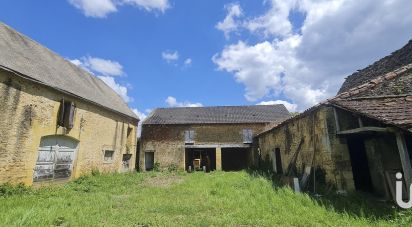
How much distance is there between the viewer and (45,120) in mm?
11695

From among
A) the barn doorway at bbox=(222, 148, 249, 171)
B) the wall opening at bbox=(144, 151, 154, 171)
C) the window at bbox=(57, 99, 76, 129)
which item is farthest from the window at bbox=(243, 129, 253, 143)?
the window at bbox=(57, 99, 76, 129)

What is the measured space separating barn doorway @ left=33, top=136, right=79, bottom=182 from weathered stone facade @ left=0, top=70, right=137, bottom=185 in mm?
272

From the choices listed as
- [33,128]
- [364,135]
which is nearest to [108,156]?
[33,128]

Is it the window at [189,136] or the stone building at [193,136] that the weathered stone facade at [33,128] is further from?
the window at [189,136]

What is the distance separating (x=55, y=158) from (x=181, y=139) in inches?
493

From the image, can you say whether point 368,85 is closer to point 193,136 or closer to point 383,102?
point 383,102

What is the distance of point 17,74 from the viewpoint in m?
10.3

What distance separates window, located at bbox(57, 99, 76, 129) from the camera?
12.6m

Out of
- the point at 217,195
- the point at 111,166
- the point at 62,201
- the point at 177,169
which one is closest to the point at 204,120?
the point at 177,169

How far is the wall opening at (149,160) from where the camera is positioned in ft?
78.9

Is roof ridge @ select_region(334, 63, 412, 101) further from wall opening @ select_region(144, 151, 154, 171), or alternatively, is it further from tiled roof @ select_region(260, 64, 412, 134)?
wall opening @ select_region(144, 151, 154, 171)

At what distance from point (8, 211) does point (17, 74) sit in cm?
592

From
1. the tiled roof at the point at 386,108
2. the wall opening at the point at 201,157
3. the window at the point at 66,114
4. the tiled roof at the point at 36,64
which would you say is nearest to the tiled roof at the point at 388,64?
the tiled roof at the point at 386,108

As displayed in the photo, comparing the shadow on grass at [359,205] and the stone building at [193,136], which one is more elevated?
the stone building at [193,136]
